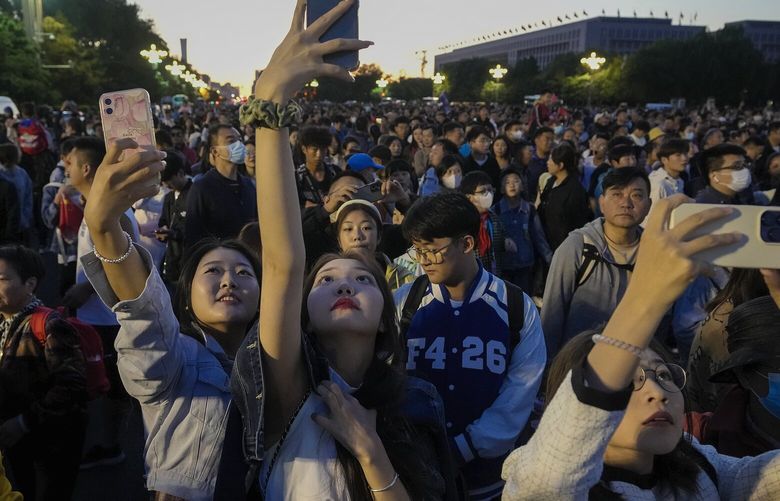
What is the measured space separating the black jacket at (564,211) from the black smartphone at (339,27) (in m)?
5.78

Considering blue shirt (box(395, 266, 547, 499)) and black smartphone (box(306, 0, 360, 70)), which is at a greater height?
black smartphone (box(306, 0, 360, 70))

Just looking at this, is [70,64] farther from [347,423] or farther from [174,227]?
[347,423]

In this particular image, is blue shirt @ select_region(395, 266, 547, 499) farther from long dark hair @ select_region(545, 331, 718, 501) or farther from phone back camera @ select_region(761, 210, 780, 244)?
phone back camera @ select_region(761, 210, 780, 244)

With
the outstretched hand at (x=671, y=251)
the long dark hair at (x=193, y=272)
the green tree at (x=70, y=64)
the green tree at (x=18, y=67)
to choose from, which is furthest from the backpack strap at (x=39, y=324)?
the green tree at (x=70, y=64)

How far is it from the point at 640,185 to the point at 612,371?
10.7ft

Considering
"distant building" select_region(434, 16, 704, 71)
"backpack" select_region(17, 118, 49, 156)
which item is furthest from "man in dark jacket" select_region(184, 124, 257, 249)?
"distant building" select_region(434, 16, 704, 71)

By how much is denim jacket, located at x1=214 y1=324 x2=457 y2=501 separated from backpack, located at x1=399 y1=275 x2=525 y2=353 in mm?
802

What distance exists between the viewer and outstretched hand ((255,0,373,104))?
5.23 ft

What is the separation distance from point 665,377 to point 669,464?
0.22 meters

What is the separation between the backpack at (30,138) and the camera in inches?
428

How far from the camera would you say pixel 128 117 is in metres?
2.12

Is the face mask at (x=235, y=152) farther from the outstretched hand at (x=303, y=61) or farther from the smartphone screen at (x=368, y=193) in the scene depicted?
the outstretched hand at (x=303, y=61)

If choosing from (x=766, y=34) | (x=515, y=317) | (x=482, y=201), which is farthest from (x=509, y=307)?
(x=766, y=34)

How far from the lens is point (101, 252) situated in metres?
1.90
